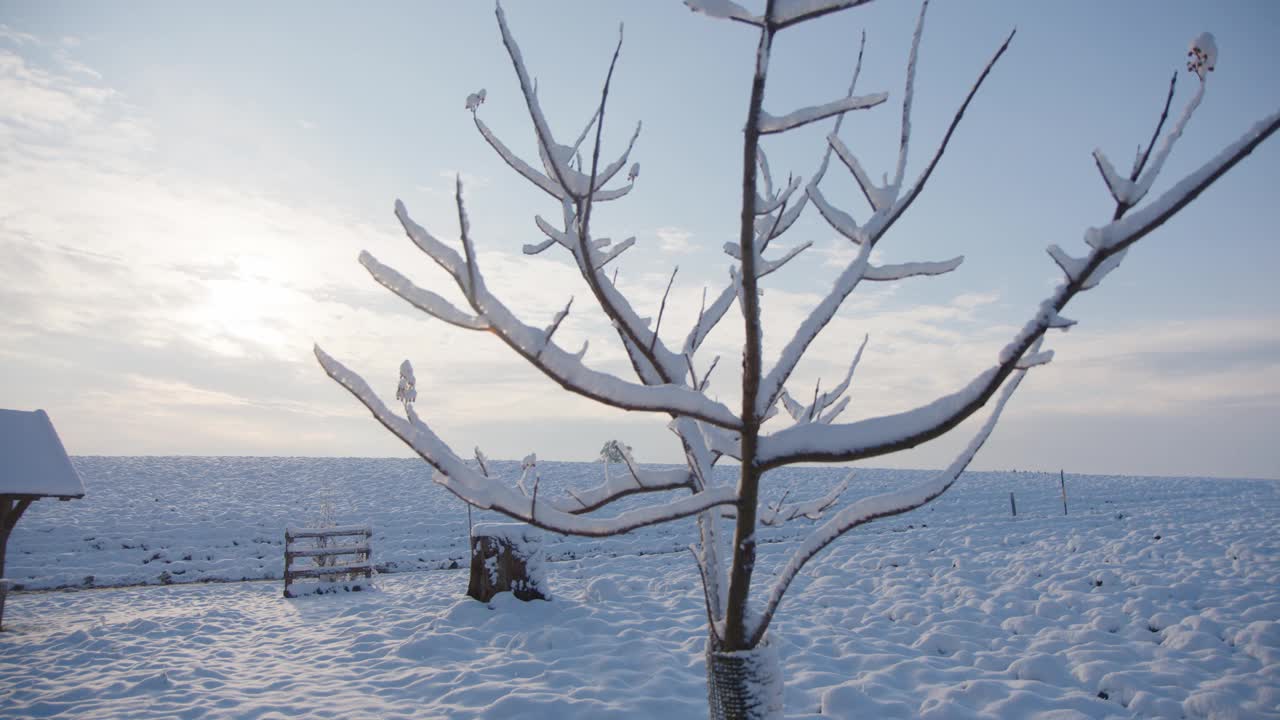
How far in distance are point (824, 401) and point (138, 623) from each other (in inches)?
354

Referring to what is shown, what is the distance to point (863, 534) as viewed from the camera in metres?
15.1

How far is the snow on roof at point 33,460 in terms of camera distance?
9.74 meters

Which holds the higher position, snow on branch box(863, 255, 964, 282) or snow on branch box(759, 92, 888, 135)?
snow on branch box(759, 92, 888, 135)

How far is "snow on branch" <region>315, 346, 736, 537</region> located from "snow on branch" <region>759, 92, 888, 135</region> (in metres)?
1.11

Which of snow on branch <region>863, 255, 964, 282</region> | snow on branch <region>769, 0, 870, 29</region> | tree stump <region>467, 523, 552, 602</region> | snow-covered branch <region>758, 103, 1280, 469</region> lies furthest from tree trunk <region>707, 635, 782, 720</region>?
tree stump <region>467, 523, 552, 602</region>

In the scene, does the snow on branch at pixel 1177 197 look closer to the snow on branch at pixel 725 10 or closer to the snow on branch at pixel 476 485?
the snow on branch at pixel 725 10

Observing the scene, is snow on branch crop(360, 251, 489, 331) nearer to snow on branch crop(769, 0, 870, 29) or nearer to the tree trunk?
snow on branch crop(769, 0, 870, 29)

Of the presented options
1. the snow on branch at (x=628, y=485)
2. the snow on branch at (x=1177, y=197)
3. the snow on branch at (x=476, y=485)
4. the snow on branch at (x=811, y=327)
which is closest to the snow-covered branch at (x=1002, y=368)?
the snow on branch at (x=1177, y=197)

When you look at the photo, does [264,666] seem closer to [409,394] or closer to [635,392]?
[409,394]

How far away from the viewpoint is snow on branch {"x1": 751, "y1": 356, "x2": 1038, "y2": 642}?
2.30 metres

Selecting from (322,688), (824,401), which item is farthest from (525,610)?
(824,401)

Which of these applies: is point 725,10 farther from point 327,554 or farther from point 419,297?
point 327,554

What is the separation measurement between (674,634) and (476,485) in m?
5.17

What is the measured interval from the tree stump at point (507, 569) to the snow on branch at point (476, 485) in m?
6.24
